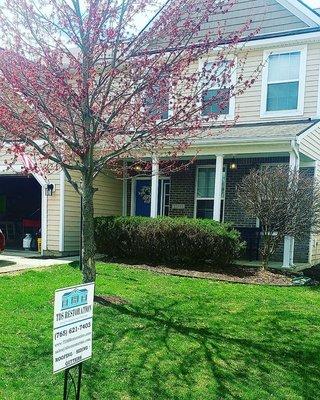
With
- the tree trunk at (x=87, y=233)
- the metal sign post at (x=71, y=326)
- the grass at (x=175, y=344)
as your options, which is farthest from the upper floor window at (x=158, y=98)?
the metal sign post at (x=71, y=326)

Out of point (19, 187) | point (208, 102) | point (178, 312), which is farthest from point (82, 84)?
point (19, 187)

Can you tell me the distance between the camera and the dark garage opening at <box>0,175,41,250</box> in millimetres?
16500

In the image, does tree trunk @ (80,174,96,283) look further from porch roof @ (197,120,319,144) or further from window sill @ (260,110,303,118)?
window sill @ (260,110,303,118)

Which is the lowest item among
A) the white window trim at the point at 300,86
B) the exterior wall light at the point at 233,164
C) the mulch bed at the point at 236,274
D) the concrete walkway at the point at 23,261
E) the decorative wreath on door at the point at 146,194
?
the concrete walkway at the point at 23,261

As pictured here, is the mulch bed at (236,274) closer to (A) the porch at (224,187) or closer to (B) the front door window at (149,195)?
(A) the porch at (224,187)

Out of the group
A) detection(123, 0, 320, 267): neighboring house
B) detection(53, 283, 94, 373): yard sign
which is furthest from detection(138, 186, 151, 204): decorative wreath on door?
detection(53, 283, 94, 373): yard sign

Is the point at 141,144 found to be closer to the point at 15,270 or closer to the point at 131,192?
the point at 15,270

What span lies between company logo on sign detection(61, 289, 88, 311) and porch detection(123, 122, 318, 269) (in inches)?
299

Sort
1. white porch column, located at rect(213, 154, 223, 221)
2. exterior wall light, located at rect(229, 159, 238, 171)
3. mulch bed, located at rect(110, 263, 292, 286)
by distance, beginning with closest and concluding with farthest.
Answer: mulch bed, located at rect(110, 263, 292, 286)
white porch column, located at rect(213, 154, 223, 221)
exterior wall light, located at rect(229, 159, 238, 171)

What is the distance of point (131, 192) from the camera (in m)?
14.8

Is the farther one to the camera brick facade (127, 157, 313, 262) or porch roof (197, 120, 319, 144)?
brick facade (127, 157, 313, 262)

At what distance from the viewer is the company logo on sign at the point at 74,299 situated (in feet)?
9.91

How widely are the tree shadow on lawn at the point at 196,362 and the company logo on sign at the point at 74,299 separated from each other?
45.7 inches

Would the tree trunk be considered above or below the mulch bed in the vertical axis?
above
